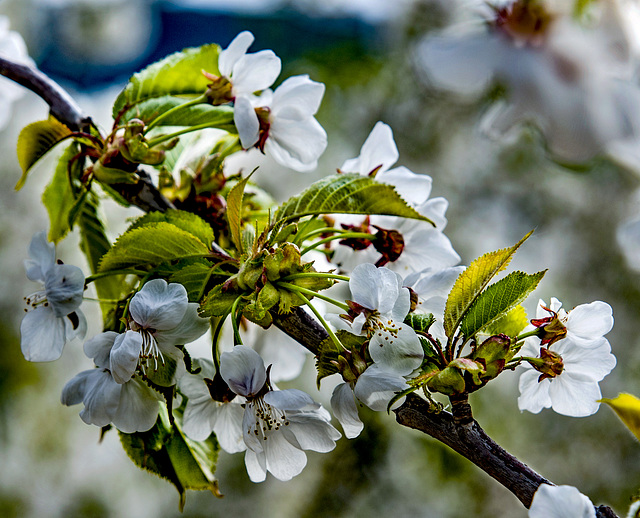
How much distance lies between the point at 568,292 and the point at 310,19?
879 mm

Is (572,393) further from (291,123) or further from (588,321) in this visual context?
(291,123)

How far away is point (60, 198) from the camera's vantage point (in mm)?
325

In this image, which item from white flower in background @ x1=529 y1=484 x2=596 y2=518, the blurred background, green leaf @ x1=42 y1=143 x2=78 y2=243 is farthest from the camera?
the blurred background

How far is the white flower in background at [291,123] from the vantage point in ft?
0.96

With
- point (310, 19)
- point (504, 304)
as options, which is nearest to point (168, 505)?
point (310, 19)

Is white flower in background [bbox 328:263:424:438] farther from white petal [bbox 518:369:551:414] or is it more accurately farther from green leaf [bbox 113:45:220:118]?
green leaf [bbox 113:45:220:118]

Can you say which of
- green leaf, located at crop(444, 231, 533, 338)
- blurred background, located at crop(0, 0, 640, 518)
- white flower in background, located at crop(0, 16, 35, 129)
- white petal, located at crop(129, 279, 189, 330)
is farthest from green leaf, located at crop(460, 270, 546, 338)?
blurred background, located at crop(0, 0, 640, 518)

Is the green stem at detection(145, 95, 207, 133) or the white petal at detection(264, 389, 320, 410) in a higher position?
the green stem at detection(145, 95, 207, 133)

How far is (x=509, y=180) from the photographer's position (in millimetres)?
1508

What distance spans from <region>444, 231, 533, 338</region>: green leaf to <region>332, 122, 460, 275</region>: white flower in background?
65 millimetres

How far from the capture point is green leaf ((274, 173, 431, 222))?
25 cm

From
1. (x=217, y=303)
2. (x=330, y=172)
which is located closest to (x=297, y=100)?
(x=217, y=303)

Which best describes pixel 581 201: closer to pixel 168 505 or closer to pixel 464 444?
pixel 168 505

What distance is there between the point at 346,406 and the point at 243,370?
0.13ft
